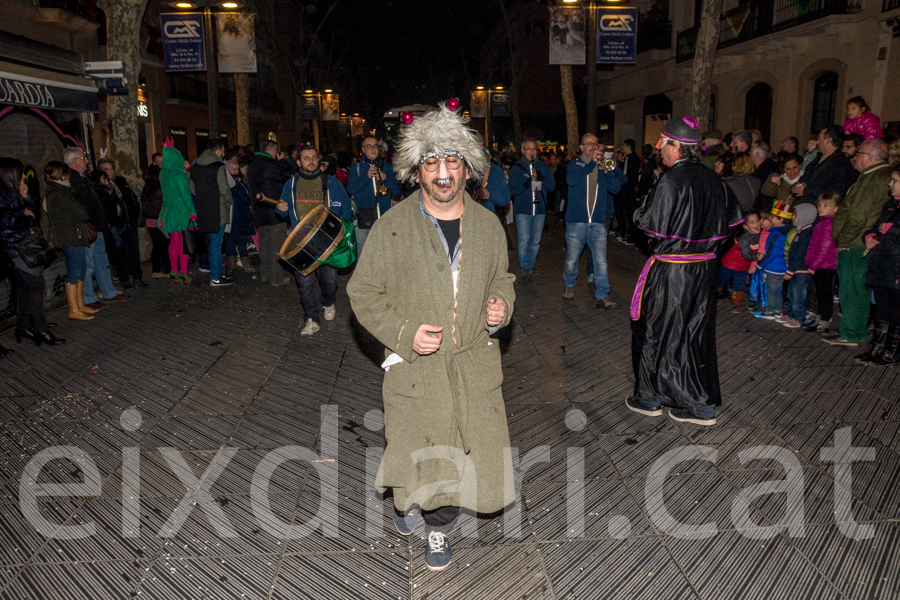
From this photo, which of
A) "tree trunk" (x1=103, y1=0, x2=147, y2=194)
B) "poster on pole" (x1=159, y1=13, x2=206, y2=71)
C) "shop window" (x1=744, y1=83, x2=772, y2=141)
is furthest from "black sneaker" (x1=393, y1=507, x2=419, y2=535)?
"shop window" (x1=744, y1=83, x2=772, y2=141)

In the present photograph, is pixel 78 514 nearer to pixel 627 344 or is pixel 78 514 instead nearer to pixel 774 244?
pixel 627 344

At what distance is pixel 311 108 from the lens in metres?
38.3

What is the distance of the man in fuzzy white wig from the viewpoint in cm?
278

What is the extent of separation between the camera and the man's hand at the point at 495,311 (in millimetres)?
2744

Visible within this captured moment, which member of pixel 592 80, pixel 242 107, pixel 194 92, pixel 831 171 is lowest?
pixel 831 171

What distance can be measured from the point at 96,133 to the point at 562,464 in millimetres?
22531

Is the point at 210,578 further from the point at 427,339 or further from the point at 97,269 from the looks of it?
the point at 97,269

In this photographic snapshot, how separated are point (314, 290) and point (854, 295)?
5.73 meters

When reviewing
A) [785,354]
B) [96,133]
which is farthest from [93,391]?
[96,133]

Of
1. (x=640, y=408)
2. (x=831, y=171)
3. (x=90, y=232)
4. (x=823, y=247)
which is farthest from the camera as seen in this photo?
(x=90, y=232)

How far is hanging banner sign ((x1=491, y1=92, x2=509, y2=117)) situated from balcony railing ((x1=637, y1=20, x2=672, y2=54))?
7.78 meters

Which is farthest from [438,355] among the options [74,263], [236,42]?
[236,42]

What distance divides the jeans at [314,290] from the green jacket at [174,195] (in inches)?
136

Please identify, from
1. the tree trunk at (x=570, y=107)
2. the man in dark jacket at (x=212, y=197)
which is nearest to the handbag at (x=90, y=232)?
the man in dark jacket at (x=212, y=197)
